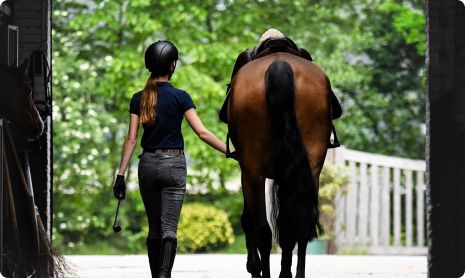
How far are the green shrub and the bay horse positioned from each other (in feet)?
25.4

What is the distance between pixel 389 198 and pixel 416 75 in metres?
3.16

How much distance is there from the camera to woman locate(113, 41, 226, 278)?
5988mm

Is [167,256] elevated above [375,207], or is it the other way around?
[375,207]

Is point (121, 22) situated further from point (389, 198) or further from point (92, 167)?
point (389, 198)

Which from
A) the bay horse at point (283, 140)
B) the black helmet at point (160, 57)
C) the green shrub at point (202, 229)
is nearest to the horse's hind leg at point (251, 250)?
the bay horse at point (283, 140)

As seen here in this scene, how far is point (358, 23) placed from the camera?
1706 centimetres

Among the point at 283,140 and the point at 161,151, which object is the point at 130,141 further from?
the point at 283,140

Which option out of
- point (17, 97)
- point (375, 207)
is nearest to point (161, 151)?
point (17, 97)

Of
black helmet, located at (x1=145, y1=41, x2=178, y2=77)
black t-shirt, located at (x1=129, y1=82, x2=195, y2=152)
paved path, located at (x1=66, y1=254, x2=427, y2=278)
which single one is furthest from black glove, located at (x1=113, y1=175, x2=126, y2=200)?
paved path, located at (x1=66, y1=254, x2=427, y2=278)

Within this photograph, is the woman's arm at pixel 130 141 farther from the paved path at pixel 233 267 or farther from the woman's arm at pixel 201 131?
the paved path at pixel 233 267

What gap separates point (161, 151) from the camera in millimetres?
6031

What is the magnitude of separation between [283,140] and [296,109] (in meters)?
0.21

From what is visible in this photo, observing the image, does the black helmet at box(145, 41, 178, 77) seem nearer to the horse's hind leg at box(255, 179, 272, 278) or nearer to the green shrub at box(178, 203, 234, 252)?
the horse's hind leg at box(255, 179, 272, 278)

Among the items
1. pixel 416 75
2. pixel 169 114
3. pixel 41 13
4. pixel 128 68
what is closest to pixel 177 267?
pixel 41 13
